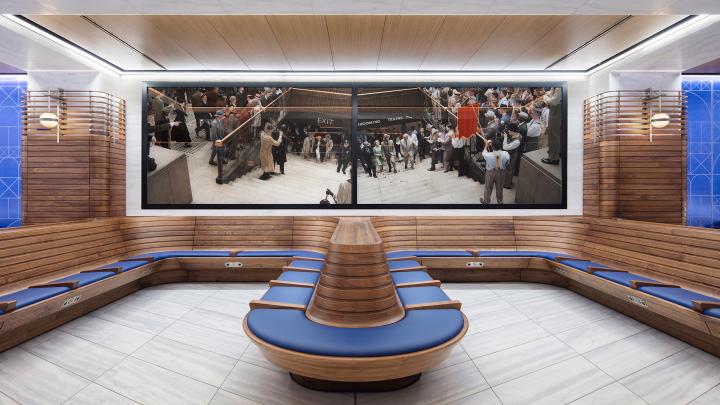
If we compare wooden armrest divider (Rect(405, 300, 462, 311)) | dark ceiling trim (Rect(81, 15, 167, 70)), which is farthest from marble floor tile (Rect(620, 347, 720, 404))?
dark ceiling trim (Rect(81, 15, 167, 70))

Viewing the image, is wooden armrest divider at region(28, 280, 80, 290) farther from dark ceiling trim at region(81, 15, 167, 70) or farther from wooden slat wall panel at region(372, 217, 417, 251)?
wooden slat wall panel at region(372, 217, 417, 251)

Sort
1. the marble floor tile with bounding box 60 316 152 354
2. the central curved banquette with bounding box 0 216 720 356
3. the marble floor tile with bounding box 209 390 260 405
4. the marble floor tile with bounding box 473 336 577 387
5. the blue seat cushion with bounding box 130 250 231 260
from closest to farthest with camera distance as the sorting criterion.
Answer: the marble floor tile with bounding box 209 390 260 405 < the marble floor tile with bounding box 473 336 577 387 < the marble floor tile with bounding box 60 316 152 354 < the central curved banquette with bounding box 0 216 720 356 < the blue seat cushion with bounding box 130 250 231 260

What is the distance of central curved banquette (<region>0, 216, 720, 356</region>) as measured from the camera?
120 inches

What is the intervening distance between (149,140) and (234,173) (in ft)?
5.08

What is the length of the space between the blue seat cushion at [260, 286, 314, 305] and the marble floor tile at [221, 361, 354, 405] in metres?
0.52

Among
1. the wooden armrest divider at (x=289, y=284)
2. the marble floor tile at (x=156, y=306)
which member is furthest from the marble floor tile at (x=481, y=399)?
the marble floor tile at (x=156, y=306)

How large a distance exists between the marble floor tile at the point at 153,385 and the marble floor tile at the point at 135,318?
716 mm

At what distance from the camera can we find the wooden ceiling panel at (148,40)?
3.69 meters

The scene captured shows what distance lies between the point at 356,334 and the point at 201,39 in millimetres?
4208

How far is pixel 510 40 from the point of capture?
422 cm

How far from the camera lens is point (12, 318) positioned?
2.63 m

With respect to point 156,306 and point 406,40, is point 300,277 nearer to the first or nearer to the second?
point 156,306

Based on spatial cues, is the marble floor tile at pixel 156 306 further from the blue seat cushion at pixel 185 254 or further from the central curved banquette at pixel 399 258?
the blue seat cushion at pixel 185 254

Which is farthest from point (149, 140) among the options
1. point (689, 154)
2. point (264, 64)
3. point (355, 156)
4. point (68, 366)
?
point (689, 154)
